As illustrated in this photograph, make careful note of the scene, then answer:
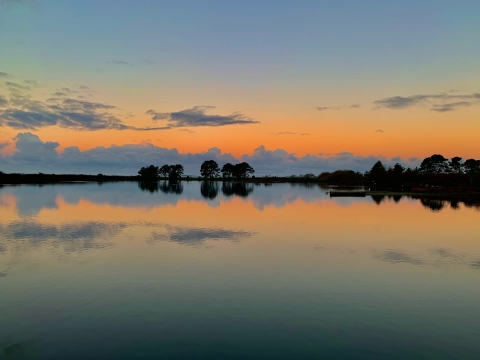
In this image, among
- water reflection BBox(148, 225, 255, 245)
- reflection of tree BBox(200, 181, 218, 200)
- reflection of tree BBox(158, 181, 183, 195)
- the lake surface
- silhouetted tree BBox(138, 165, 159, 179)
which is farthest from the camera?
silhouetted tree BBox(138, 165, 159, 179)

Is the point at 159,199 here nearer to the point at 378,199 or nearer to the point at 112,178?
the point at 378,199

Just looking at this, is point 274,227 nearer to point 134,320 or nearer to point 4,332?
point 134,320

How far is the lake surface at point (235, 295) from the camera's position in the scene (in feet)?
31.3

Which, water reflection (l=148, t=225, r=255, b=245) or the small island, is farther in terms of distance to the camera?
the small island

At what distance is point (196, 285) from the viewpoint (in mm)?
14461

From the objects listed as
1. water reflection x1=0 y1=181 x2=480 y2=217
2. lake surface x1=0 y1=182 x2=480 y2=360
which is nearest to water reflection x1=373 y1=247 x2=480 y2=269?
lake surface x1=0 y1=182 x2=480 y2=360

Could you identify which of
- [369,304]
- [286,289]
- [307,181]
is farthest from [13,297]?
[307,181]

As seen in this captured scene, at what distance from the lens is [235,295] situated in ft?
43.8

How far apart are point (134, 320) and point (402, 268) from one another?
43.6ft

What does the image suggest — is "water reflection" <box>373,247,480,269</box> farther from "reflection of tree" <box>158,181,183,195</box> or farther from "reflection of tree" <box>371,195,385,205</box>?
"reflection of tree" <box>158,181,183,195</box>

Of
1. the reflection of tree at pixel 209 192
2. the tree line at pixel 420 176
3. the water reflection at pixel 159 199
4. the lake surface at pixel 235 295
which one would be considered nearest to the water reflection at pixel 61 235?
the lake surface at pixel 235 295

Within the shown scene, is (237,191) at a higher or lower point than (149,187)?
lower

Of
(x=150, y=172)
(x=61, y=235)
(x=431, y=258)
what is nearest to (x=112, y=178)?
(x=150, y=172)

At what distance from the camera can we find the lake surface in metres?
9.55
